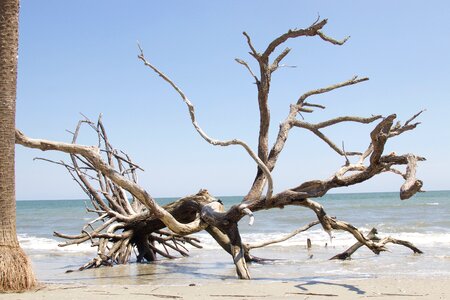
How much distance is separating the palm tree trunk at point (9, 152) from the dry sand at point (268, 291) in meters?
0.31

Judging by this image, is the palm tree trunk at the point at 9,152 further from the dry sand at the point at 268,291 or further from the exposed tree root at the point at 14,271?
the dry sand at the point at 268,291

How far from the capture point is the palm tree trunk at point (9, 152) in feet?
19.8

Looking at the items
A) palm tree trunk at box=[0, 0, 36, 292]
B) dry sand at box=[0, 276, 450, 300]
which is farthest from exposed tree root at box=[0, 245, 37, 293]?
dry sand at box=[0, 276, 450, 300]

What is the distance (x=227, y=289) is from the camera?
6.61 m

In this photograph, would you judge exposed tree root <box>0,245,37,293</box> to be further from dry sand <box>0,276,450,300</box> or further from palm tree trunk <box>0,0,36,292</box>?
dry sand <box>0,276,450,300</box>

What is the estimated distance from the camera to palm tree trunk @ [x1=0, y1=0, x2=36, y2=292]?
602 centimetres

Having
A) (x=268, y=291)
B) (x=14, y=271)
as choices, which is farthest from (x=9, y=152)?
(x=268, y=291)

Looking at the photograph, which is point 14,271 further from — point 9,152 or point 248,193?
point 248,193

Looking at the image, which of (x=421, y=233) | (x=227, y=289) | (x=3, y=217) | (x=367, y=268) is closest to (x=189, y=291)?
(x=227, y=289)

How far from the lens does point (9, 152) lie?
6.20m

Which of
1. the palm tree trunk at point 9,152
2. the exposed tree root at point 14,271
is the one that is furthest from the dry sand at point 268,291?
the palm tree trunk at point 9,152

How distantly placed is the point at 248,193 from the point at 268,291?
278 centimetres

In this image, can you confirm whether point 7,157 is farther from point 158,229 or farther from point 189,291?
point 158,229

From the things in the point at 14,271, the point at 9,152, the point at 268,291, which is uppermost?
the point at 9,152
